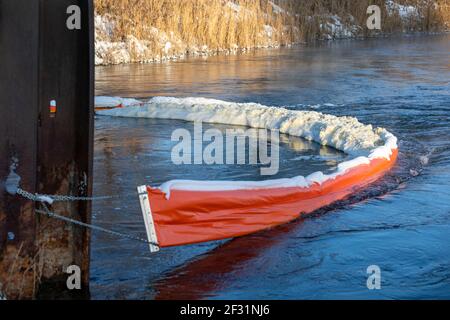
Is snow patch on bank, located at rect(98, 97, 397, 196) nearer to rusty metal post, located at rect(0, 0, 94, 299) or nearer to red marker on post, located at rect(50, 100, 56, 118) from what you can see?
rusty metal post, located at rect(0, 0, 94, 299)

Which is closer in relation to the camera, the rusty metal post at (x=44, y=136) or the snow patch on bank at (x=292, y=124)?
the rusty metal post at (x=44, y=136)

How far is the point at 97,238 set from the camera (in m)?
6.57

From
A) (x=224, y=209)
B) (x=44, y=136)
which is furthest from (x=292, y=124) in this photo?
(x=44, y=136)

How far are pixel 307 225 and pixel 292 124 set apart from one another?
18.2 feet

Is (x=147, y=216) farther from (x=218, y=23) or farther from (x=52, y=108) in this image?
(x=218, y=23)

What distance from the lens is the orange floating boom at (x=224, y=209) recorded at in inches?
219

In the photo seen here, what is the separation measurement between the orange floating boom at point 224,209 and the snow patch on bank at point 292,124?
3.9 inches

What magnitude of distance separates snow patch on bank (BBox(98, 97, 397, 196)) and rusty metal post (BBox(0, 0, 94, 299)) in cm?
186

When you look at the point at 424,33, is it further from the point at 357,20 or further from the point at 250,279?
the point at 250,279

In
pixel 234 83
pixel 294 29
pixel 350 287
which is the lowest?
pixel 350 287

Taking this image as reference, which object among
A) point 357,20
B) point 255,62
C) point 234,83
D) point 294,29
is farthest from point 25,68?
point 357,20

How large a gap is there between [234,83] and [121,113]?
643 centimetres

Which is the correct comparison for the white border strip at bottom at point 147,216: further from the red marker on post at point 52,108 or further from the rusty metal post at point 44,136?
the red marker on post at point 52,108

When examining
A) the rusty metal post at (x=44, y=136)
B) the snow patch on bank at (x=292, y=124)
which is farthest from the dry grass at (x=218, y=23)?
the rusty metal post at (x=44, y=136)
